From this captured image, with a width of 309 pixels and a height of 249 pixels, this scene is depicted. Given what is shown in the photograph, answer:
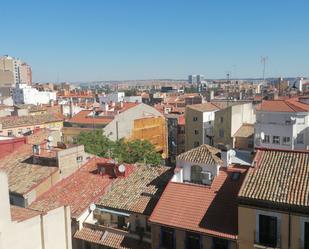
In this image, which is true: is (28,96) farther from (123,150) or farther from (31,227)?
(31,227)

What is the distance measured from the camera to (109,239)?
88.5 feet

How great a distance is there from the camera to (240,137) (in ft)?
194

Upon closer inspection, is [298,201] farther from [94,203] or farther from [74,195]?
Result: [74,195]

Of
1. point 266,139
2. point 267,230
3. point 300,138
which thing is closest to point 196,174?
point 267,230

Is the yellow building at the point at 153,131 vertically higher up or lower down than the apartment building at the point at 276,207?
lower down

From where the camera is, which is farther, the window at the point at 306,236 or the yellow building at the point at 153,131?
the yellow building at the point at 153,131

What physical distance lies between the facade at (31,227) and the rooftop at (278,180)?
921 centimetres

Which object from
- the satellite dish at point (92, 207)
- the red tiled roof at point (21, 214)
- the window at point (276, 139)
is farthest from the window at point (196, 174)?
the window at point (276, 139)

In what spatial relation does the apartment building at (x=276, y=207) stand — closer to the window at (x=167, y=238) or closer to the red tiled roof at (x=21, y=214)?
the window at (x=167, y=238)

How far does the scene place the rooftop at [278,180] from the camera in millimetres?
20391

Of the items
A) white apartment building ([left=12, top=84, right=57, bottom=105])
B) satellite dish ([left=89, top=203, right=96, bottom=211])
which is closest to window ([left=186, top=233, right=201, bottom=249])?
satellite dish ([left=89, top=203, right=96, bottom=211])

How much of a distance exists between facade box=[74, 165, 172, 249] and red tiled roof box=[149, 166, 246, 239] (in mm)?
2163

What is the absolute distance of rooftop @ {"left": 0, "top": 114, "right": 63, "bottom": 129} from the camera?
7174 centimetres

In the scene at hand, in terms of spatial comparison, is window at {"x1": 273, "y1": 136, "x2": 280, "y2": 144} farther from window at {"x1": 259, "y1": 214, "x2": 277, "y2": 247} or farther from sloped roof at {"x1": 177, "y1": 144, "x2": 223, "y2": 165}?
window at {"x1": 259, "y1": 214, "x2": 277, "y2": 247}
